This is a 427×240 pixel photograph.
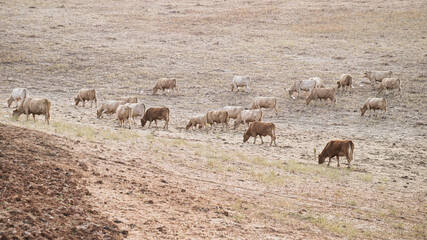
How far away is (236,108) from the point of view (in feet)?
79.8

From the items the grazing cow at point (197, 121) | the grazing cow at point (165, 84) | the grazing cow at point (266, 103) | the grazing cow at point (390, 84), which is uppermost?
the grazing cow at point (390, 84)

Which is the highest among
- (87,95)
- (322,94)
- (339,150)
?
(322,94)

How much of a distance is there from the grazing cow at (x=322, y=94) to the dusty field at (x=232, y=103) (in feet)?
1.75

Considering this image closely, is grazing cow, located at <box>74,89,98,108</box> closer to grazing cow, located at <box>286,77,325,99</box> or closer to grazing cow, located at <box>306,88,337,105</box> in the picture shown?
grazing cow, located at <box>286,77,325,99</box>

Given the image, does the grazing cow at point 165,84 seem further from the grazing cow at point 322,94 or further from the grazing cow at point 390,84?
the grazing cow at point 390,84

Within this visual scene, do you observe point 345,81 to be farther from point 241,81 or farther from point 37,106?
point 37,106

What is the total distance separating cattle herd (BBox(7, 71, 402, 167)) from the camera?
60.1 ft

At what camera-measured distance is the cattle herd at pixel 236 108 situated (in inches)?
721

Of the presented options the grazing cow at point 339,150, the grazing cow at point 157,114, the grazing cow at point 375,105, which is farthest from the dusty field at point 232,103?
the grazing cow at point 157,114

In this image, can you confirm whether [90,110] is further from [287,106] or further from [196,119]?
[287,106]

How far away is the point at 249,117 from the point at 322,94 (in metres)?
7.84

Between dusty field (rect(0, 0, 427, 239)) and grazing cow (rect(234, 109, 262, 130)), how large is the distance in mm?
1050

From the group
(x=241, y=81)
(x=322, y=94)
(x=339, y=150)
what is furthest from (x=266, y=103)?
(x=339, y=150)

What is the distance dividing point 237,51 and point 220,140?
23.0 m
